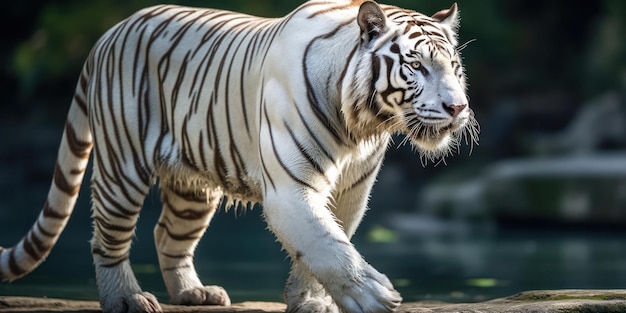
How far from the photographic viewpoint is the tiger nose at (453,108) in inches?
121

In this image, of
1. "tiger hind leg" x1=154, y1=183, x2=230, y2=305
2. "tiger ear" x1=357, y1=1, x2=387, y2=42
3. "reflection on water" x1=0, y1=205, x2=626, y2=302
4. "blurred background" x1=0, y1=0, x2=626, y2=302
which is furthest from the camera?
"blurred background" x1=0, y1=0, x2=626, y2=302

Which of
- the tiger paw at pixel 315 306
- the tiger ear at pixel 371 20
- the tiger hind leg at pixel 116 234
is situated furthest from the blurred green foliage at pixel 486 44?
the tiger ear at pixel 371 20

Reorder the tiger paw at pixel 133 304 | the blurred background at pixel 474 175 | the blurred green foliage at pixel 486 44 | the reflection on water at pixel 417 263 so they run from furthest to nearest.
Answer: the blurred green foliage at pixel 486 44
the blurred background at pixel 474 175
the reflection on water at pixel 417 263
the tiger paw at pixel 133 304

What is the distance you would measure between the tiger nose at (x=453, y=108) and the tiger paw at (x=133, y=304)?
1.43 meters

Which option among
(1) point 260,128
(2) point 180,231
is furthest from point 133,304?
(1) point 260,128

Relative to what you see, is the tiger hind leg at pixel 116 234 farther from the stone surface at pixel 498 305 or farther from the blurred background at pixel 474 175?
the blurred background at pixel 474 175

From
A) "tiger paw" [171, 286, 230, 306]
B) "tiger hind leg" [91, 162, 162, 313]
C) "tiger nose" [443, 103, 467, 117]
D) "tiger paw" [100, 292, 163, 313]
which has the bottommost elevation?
"tiger paw" [171, 286, 230, 306]

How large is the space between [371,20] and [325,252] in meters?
0.71

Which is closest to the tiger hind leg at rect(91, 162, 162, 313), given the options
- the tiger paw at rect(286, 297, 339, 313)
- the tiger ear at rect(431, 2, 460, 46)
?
the tiger paw at rect(286, 297, 339, 313)

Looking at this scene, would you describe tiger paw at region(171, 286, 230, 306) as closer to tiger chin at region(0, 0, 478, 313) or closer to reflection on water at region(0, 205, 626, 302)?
tiger chin at region(0, 0, 478, 313)

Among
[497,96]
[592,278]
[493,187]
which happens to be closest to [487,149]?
[497,96]

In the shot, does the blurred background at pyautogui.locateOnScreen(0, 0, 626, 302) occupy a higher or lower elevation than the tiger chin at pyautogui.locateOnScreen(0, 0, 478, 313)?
lower

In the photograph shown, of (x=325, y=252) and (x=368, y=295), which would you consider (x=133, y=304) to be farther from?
(x=368, y=295)

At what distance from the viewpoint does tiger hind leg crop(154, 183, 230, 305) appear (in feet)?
14.3
